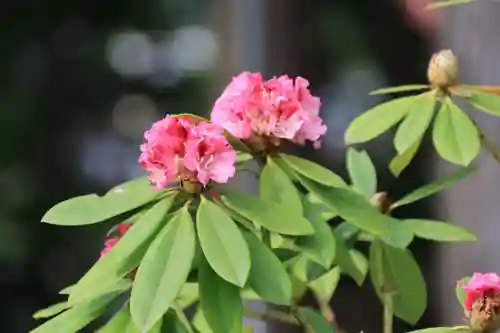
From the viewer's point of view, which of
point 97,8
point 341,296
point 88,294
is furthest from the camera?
point 97,8

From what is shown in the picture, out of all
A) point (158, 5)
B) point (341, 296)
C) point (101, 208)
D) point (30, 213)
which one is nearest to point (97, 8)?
point (158, 5)

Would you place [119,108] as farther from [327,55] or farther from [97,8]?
[327,55]

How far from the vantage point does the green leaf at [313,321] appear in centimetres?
57

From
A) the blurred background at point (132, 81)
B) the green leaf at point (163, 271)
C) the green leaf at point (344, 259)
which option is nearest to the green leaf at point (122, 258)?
the green leaf at point (163, 271)

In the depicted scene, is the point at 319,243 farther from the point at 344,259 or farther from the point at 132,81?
the point at 132,81

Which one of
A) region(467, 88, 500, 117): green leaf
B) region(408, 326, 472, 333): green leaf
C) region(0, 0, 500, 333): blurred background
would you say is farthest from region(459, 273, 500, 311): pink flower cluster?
region(0, 0, 500, 333): blurred background

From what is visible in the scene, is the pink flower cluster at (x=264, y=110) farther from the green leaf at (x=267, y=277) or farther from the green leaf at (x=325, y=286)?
the green leaf at (x=325, y=286)

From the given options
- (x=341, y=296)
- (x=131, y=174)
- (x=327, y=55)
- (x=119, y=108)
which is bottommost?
(x=341, y=296)

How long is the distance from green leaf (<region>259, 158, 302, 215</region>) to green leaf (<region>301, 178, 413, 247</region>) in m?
0.01

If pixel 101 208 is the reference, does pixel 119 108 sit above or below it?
below

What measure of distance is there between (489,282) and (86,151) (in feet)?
5.67

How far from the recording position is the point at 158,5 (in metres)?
2.13

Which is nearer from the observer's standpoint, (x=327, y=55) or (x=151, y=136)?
(x=151, y=136)

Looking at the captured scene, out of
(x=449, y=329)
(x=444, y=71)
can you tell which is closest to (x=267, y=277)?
(x=449, y=329)
